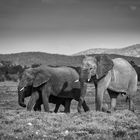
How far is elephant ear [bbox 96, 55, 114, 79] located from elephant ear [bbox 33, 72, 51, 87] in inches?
97.2

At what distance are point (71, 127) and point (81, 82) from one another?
3.53 metres

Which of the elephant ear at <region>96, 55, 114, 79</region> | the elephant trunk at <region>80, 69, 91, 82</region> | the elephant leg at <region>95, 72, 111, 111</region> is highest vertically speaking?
the elephant ear at <region>96, 55, 114, 79</region>

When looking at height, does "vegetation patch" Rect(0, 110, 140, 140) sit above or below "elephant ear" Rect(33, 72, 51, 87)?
below

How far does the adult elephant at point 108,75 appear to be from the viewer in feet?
44.4

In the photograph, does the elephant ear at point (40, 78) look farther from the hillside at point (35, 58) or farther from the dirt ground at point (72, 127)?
the hillside at point (35, 58)

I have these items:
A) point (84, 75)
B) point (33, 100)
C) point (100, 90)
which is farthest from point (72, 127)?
point (33, 100)

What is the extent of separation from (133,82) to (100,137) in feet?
21.8

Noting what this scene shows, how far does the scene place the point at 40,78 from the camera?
1523cm

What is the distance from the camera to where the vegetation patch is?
9031 millimetres

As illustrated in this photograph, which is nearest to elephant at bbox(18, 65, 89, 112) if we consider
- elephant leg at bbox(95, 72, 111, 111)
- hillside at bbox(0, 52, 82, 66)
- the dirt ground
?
elephant leg at bbox(95, 72, 111, 111)

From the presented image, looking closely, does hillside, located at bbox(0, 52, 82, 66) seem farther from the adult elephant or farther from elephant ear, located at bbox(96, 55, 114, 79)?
elephant ear, located at bbox(96, 55, 114, 79)

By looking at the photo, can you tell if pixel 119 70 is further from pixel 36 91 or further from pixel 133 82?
pixel 36 91

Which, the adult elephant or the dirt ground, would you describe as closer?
the dirt ground

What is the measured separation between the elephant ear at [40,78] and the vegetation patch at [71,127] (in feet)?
8.12
